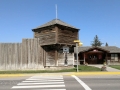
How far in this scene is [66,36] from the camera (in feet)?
69.2

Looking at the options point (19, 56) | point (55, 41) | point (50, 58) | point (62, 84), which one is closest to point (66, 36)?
point (55, 41)

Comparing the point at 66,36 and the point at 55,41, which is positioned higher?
the point at 66,36

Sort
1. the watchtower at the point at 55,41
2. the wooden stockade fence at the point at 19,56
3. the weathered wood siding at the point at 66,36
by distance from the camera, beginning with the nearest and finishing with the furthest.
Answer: the wooden stockade fence at the point at 19,56
the watchtower at the point at 55,41
the weathered wood siding at the point at 66,36

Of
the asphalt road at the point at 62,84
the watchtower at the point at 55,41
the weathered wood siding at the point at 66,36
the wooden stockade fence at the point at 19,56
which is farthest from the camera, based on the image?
the weathered wood siding at the point at 66,36

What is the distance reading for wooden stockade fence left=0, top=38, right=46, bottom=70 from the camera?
63.9 ft

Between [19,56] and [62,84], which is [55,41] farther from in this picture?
[62,84]

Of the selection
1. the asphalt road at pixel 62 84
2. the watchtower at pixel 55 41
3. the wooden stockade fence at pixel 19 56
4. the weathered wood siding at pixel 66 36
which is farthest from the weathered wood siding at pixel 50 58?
the asphalt road at pixel 62 84

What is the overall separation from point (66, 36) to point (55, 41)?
74.9 inches

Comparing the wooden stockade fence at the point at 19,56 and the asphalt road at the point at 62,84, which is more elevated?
the wooden stockade fence at the point at 19,56

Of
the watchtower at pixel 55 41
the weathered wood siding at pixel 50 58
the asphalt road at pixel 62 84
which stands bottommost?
the asphalt road at pixel 62 84

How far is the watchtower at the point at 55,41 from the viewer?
20219 millimetres

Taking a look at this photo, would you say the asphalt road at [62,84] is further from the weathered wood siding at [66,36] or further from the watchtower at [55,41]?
the weathered wood siding at [66,36]

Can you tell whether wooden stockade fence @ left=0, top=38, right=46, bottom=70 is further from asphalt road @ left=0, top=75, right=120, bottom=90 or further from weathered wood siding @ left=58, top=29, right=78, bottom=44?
asphalt road @ left=0, top=75, right=120, bottom=90

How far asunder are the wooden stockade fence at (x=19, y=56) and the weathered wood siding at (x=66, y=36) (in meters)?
3.28
